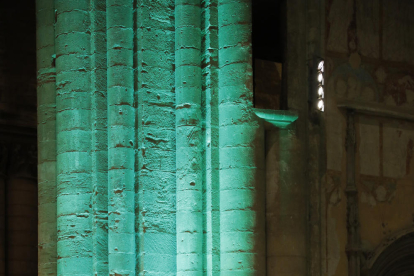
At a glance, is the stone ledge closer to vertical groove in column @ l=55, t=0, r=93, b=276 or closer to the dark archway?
vertical groove in column @ l=55, t=0, r=93, b=276

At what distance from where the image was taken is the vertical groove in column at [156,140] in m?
7.88

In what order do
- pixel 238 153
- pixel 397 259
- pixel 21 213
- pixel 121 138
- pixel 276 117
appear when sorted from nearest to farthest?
pixel 121 138, pixel 238 153, pixel 276 117, pixel 397 259, pixel 21 213

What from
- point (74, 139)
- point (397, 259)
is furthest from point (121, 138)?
point (397, 259)

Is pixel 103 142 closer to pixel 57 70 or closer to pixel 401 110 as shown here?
pixel 57 70

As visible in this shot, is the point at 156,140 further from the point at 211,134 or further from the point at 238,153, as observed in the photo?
the point at 238,153

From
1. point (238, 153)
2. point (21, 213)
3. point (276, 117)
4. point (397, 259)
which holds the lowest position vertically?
point (397, 259)

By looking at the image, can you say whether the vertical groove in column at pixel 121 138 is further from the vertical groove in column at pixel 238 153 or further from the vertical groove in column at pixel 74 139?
the vertical groove in column at pixel 238 153

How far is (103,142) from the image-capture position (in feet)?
26.5

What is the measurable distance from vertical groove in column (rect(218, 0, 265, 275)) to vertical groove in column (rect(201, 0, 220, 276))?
5cm

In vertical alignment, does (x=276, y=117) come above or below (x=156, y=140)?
above

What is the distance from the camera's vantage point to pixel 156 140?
26.6 ft

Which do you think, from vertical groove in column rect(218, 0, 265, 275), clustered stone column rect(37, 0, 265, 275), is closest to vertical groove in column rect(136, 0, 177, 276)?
clustered stone column rect(37, 0, 265, 275)

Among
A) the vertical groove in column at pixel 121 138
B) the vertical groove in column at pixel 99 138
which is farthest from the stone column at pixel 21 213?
the vertical groove in column at pixel 121 138

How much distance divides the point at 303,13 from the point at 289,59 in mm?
573
